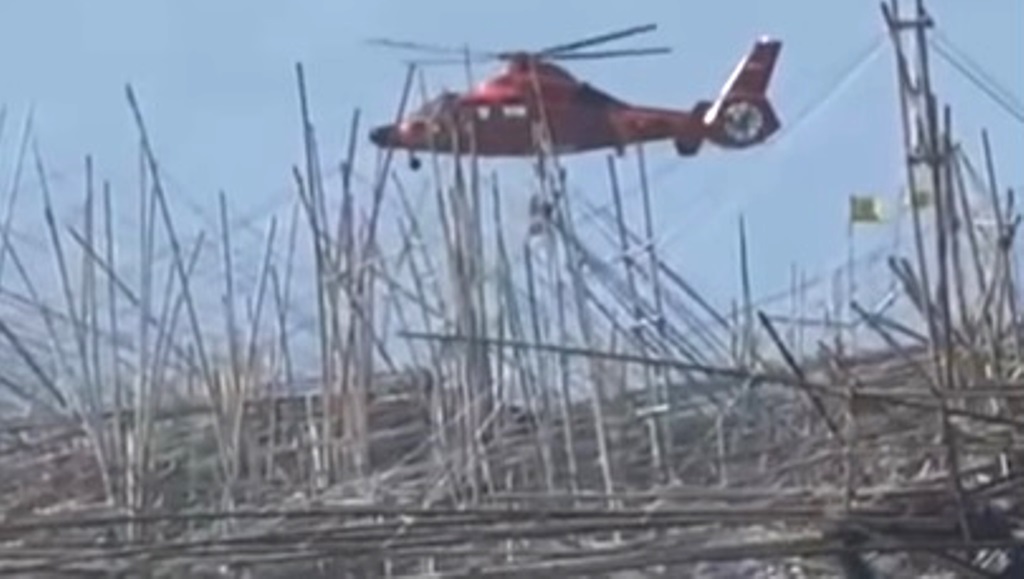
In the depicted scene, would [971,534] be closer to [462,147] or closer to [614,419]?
[614,419]

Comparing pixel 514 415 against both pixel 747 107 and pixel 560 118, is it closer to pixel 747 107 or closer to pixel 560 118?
pixel 560 118

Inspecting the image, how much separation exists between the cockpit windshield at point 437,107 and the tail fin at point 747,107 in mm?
10917

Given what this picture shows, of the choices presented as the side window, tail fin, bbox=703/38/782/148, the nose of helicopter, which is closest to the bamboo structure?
the nose of helicopter

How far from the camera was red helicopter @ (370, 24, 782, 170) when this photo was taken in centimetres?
1209

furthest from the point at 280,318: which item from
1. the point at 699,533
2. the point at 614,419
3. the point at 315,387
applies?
the point at 699,533

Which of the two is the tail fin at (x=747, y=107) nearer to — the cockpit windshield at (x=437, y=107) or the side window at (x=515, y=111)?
the side window at (x=515, y=111)

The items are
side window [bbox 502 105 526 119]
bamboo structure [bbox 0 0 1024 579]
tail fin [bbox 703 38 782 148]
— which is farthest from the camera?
tail fin [bbox 703 38 782 148]

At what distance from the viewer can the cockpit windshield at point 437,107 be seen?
1216 centimetres

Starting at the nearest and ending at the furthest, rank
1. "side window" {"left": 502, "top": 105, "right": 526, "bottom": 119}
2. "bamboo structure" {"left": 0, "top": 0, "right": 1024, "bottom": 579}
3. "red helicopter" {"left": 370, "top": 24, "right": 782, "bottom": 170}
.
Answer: "bamboo structure" {"left": 0, "top": 0, "right": 1024, "bottom": 579}
"red helicopter" {"left": 370, "top": 24, "right": 782, "bottom": 170}
"side window" {"left": 502, "top": 105, "right": 526, "bottom": 119}

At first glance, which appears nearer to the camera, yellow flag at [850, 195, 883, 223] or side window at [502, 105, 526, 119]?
yellow flag at [850, 195, 883, 223]

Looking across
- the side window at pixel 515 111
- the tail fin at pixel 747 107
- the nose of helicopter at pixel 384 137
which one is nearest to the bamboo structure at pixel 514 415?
the nose of helicopter at pixel 384 137

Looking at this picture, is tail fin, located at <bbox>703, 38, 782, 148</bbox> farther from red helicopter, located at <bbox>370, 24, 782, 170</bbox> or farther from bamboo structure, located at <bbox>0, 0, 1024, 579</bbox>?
bamboo structure, located at <bbox>0, 0, 1024, 579</bbox>

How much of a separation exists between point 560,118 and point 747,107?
8.92 meters

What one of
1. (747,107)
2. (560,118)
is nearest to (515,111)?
(560,118)
